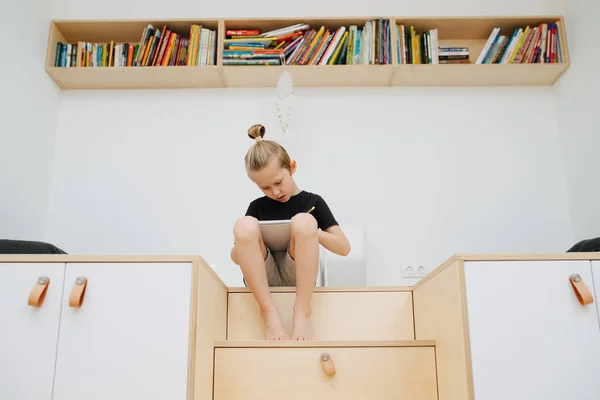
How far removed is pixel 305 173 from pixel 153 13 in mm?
1122

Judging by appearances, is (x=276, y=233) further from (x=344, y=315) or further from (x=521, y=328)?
(x=521, y=328)

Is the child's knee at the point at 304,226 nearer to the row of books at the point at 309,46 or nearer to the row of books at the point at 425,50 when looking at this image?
the row of books at the point at 309,46

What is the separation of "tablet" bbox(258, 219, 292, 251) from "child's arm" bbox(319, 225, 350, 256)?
116mm

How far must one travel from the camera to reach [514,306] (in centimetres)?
144

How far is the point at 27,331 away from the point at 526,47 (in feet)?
8.00

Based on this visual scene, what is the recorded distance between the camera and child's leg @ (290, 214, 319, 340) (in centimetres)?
176

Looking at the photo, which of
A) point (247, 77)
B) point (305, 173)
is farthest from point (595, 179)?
point (247, 77)

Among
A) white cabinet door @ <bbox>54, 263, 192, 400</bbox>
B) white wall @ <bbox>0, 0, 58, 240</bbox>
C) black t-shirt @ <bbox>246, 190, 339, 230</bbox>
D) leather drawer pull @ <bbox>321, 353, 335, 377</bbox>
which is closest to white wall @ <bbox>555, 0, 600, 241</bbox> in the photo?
black t-shirt @ <bbox>246, 190, 339, 230</bbox>

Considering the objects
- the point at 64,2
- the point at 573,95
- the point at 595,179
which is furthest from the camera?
the point at 64,2

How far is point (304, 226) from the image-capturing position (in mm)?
1762

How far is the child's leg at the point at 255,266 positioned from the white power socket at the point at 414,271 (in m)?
1.09

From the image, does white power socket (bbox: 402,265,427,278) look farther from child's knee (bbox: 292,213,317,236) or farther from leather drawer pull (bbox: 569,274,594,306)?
leather drawer pull (bbox: 569,274,594,306)

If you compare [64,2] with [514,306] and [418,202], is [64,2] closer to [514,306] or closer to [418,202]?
[418,202]

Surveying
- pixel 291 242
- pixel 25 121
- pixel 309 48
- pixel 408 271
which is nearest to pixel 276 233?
pixel 291 242
